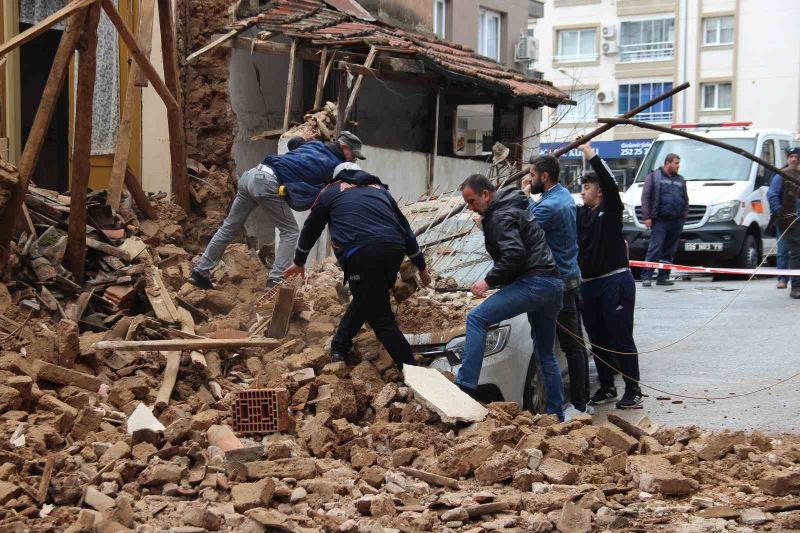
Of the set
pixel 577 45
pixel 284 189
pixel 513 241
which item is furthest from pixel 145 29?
pixel 577 45

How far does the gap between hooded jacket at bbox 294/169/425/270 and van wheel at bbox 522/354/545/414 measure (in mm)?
1275

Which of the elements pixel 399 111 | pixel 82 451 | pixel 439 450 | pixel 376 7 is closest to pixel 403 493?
pixel 439 450

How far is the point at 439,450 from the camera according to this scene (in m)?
6.46

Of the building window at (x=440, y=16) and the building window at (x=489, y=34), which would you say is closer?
the building window at (x=440, y=16)

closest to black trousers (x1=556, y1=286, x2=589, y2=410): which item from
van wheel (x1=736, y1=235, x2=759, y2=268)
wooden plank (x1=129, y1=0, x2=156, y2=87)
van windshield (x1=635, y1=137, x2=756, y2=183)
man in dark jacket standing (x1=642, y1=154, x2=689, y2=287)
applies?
wooden plank (x1=129, y1=0, x2=156, y2=87)

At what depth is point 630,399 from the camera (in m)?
9.05

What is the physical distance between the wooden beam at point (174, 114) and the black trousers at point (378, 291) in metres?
4.63

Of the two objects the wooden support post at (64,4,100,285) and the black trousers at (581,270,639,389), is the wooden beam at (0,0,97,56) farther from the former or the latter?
the black trousers at (581,270,639,389)

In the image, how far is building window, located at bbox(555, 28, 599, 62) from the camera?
47188 mm

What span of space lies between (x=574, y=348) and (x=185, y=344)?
325 centimetres

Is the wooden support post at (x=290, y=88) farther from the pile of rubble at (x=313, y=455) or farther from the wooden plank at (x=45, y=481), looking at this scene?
the wooden plank at (x=45, y=481)

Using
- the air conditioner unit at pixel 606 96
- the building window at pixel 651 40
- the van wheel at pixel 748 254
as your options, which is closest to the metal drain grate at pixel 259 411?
the van wheel at pixel 748 254

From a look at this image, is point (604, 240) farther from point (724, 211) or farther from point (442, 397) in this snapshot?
point (724, 211)

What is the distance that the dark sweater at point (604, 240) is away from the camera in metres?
8.88
